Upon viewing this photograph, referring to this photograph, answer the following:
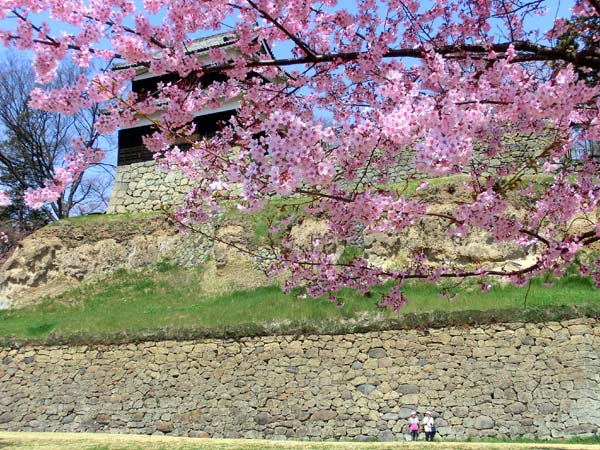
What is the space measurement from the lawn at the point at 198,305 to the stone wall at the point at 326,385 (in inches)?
21.5

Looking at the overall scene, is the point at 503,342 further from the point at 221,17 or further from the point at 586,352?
the point at 221,17

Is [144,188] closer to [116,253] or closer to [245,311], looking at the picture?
[116,253]

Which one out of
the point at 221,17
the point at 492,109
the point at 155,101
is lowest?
the point at 492,109

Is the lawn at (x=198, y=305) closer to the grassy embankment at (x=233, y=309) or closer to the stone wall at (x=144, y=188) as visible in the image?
the grassy embankment at (x=233, y=309)

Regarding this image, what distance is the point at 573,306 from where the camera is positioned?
1128cm

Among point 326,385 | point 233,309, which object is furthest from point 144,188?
point 326,385

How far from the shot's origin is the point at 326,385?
1183 centimetres

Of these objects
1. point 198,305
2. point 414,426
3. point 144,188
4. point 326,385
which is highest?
point 144,188

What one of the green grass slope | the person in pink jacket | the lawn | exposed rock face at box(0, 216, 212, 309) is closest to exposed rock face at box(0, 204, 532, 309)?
exposed rock face at box(0, 216, 212, 309)

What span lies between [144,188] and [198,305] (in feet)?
19.9

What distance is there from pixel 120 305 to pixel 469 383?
958 centimetres

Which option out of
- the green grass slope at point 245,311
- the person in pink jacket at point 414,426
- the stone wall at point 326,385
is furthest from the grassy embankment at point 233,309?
the person in pink jacket at point 414,426

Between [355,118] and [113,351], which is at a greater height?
[355,118]

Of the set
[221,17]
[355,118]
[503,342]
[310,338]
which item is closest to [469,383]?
[503,342]
